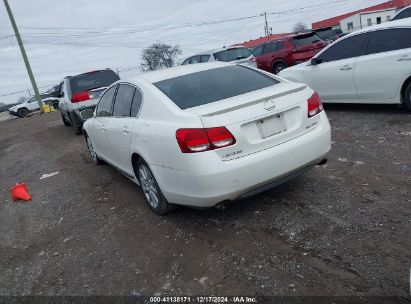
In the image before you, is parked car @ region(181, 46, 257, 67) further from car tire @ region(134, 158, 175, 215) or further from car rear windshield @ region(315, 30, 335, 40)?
car tire @ region(134, 158, 175, 215)

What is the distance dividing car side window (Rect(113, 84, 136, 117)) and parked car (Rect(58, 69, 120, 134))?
5.75 m

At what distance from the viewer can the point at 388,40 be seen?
729 centimetres

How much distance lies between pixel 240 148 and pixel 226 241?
93 centimetres

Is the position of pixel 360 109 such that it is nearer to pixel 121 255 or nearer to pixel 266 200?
pixel 266 200

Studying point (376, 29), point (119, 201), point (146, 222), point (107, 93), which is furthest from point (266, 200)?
point (376, 29)

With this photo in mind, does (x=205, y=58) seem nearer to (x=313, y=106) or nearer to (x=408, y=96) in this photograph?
(x=408, y=96)

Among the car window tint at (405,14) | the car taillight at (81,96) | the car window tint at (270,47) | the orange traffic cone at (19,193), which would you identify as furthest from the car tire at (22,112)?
the car window tint at (405,14)

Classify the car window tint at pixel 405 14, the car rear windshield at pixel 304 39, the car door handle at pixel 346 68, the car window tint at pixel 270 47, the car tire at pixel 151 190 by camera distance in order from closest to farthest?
the car tire at pixel 151 190 < the car door handle at pixel 346 68 < the car window tint at pixel 405 14 < the car rear windshield at pixel 304 39 < the car window tint at pixel 270 47

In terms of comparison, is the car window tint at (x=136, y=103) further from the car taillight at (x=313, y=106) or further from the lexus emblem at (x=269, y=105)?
the car taillight at (x=313, y=106)

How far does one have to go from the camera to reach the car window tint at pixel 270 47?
53.4 feet

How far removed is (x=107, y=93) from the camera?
6188 mm

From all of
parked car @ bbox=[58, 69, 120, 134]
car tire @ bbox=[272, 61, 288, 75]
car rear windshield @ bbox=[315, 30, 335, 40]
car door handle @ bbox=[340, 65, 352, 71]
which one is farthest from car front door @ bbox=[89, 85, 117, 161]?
car rear windshield @ bbox=[315, 30, 335, 40]

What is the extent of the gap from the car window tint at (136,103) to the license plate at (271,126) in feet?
5.13

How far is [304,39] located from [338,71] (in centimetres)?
792
